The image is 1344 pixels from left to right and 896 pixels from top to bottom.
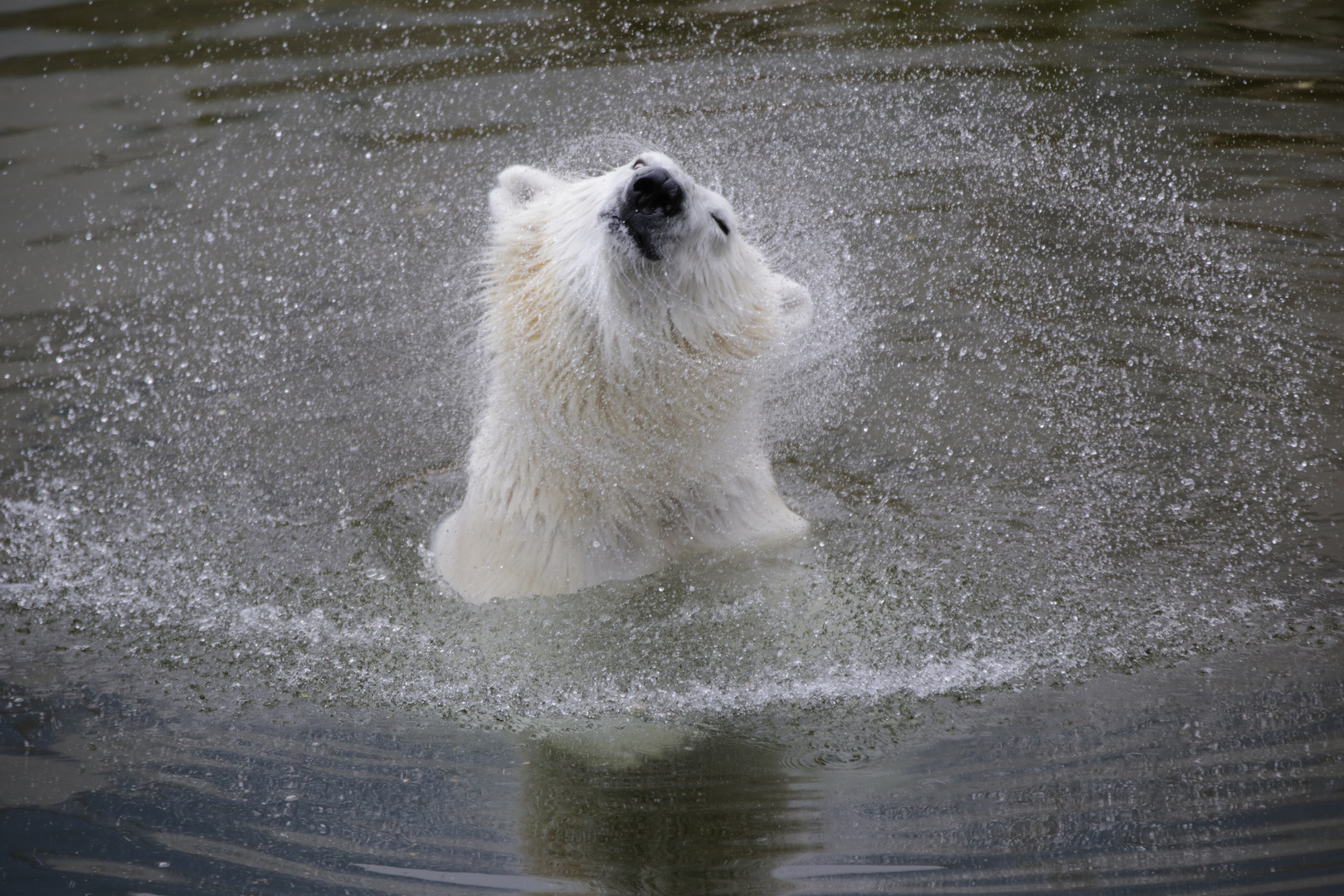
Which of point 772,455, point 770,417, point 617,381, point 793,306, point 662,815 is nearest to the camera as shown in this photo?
point 662,815

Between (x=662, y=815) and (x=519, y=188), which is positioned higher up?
(x=519, y=188)

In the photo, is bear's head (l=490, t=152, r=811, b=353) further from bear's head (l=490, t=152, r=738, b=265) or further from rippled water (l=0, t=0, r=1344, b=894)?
rippled water (l=0, t=0, r=1344, b=894)

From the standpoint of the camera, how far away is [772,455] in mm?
4875

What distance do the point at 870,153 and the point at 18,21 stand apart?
6.11 meters

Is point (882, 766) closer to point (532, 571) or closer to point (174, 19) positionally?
point (532, 571)

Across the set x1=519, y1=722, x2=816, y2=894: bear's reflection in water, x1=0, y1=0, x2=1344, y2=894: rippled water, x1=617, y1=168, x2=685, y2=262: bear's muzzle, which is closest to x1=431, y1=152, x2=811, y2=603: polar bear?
x1=617, y1=168, x2=685, y2=262: bear's muzzle

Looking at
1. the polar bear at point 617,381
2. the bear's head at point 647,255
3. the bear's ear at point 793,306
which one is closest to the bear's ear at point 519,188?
the polar bear at point 617,381

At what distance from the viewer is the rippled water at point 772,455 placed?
2.97 metres

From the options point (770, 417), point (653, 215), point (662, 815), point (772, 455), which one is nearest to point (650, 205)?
point (653, 215)

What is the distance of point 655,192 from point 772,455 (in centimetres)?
211

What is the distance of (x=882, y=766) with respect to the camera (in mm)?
3062

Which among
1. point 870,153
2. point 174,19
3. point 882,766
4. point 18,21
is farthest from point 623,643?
point 18,21

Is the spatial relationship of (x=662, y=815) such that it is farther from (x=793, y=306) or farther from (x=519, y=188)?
(x=519, y=188)

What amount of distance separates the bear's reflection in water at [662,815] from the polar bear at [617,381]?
1.90 feet
